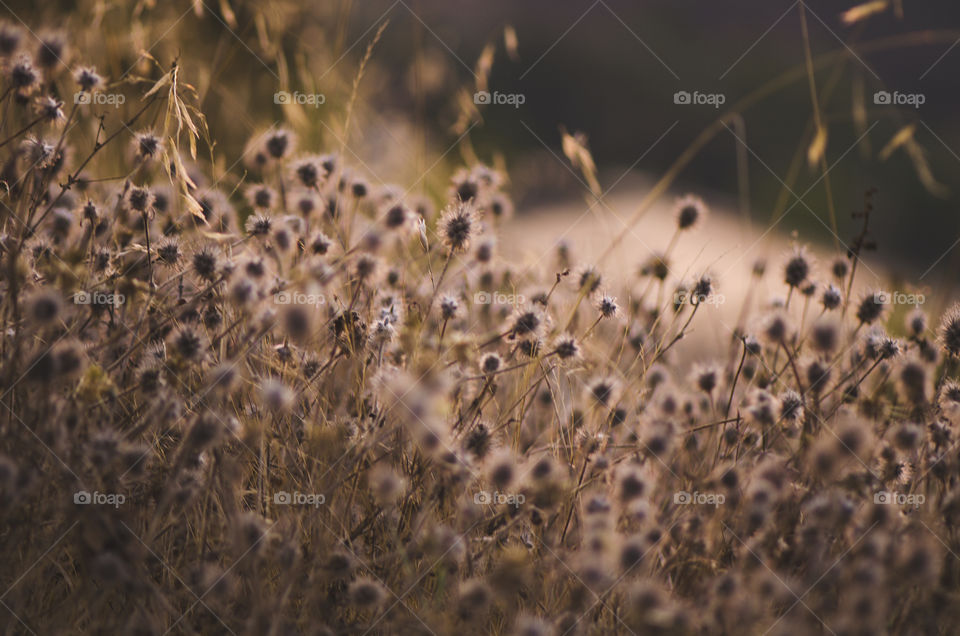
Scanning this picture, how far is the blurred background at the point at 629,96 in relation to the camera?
4.41 metres

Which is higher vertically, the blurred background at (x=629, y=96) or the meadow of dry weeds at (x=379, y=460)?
the blurred background at (x=629, y=96)

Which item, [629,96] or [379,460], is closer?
[379,460]

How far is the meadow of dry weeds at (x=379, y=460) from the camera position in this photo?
1282 mm

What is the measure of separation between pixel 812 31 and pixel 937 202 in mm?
4210

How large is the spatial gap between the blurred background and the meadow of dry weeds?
1.42 metres

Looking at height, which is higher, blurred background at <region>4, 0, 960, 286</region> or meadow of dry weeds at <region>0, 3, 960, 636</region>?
blurred background at <region>4, 0, 960, 286</region>

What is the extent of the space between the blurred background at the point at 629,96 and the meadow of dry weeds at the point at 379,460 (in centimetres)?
142

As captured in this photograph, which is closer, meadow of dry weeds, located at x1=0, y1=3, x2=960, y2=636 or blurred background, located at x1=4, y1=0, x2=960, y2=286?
meadow of dry weeds, located at x1=0, y1=3, x2=960, y2=636

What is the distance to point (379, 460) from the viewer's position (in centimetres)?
164

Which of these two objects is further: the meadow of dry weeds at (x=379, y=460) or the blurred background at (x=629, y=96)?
the blurred background at (x=629, y=96)

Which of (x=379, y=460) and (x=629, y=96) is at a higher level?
(x=629, y=96)

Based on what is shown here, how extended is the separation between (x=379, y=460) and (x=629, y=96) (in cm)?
993

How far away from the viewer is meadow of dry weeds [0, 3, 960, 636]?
128 cm

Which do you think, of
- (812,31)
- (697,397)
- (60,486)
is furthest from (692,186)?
(60,486)
